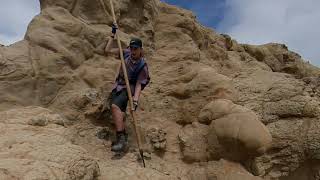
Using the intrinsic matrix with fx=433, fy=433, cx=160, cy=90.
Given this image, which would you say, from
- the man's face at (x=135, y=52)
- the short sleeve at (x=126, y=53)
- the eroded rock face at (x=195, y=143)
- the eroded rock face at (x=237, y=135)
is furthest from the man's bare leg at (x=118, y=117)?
the eroded rock face at (x=237, y=135)

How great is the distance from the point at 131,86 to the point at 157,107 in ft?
3.04

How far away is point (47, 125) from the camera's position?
678 centimetres

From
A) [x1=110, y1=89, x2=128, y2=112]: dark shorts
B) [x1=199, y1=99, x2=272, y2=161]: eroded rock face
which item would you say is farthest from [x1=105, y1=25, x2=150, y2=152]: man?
[x1=199, y1=99, x2=272, y2=161]: eroded rock face

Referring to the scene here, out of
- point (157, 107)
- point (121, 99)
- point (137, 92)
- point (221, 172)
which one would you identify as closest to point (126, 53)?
point (137, 92)

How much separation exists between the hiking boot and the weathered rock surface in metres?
0.16

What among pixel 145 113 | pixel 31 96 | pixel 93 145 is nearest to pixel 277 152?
pixel 145 113

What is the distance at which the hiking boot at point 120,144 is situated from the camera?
7000 mm

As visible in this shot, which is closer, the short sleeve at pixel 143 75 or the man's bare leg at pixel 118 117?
the man's bare leg at pixel 118 117

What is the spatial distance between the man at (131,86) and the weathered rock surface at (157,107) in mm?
342

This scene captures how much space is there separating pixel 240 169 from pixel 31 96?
3.82 m

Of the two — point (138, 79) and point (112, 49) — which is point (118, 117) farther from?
point (112, 49)

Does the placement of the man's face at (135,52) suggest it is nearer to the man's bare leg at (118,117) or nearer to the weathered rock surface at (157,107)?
the weathered rock surface at (157,107)

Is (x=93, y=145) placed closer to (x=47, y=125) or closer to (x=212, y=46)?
(x=47, y=125)

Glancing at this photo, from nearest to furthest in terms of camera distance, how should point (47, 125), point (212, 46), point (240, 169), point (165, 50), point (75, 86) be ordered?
point (47, 125) → point (240, 169) → point (75, 86) → point (165, 50) → point (212, 46)
